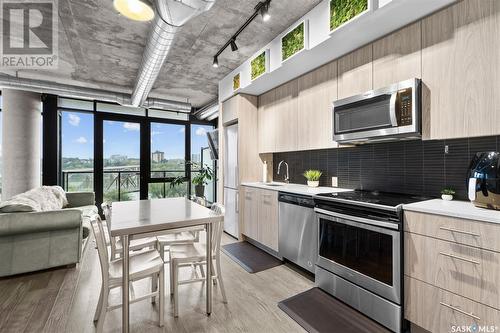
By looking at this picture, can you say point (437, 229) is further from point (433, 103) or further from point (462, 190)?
point (433, 103)

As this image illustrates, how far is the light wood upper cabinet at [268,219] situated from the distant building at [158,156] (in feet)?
12.6

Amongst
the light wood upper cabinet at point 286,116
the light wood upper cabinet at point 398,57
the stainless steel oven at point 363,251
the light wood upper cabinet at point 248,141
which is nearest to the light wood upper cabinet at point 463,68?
the light wood upper cabinet at point 398,57

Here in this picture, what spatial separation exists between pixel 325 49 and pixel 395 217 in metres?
1.83

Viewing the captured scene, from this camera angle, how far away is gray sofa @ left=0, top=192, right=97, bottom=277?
2.51m

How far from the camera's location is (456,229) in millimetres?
1459

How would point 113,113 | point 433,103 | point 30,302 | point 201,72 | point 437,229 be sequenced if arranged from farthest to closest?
point 113,113, point 201,72, point 30,302, point 433,103, point 437,229

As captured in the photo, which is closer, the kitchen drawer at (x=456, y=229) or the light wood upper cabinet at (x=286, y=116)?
the kitchen drawer at (x=456, y=229)

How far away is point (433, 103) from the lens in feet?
6.07

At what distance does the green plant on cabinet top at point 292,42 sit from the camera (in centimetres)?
248

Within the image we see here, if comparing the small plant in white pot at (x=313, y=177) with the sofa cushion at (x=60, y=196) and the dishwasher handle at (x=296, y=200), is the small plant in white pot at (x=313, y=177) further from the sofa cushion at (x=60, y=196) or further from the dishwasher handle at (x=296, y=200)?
the sofa cushion at (x=60, y=196)

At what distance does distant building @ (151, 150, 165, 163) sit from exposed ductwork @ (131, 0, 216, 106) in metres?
2.66

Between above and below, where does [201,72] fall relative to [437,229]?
above

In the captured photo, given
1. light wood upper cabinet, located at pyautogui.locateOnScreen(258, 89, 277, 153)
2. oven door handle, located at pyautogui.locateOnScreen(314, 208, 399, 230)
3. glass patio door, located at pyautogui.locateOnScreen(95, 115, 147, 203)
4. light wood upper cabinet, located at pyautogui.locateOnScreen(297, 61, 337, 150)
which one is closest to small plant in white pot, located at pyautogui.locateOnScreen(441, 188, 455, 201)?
oven door handle, located at pyautogui.locateOnScreen(314, 208, 399, 230)

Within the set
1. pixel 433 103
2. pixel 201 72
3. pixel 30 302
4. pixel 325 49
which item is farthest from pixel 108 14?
pixel 433 103
